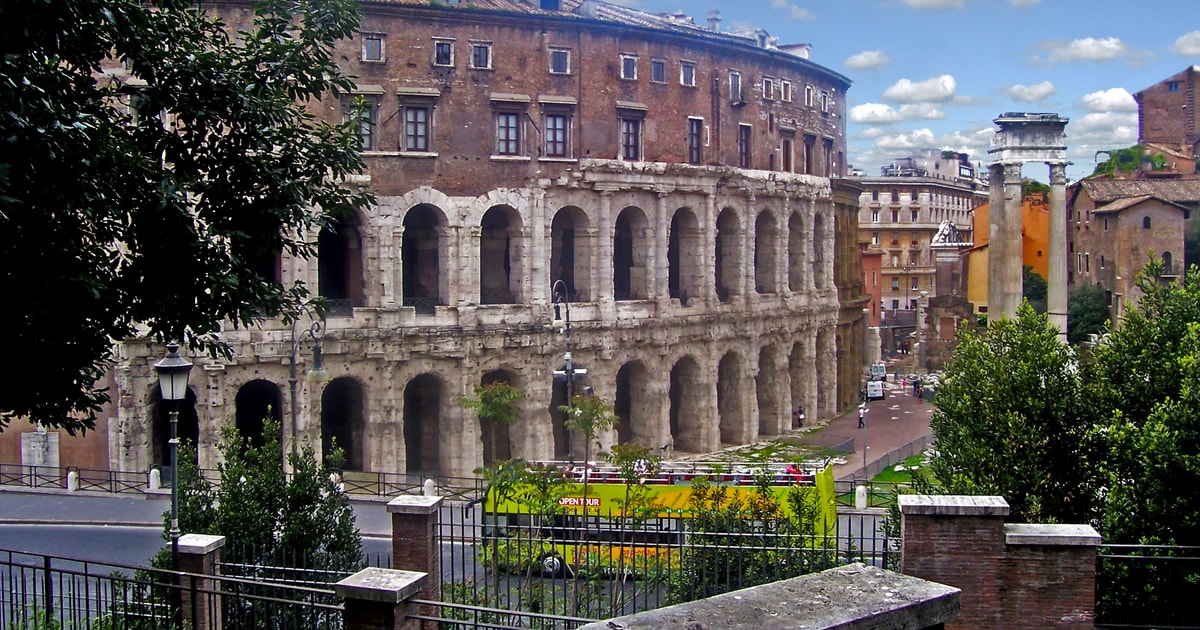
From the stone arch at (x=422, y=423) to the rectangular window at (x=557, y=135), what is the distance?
289 inches

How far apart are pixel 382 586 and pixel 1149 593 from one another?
7064 mm

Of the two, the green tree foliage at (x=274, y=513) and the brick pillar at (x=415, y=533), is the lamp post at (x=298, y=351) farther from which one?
the brick pillar at (x=415, y=533)

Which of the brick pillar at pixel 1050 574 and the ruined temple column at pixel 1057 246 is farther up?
the ruined temple column at pixel 1057 246

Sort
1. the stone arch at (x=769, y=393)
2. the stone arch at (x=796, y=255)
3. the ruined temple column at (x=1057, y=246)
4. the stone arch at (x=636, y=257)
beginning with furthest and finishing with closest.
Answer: the stone arch at (x=796, y=255), the stone arch at (x=769, y=393), the stone arch at (x=636, y=257), the ruined temple column at (x=1057, y=246)

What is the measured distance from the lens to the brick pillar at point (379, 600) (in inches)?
329

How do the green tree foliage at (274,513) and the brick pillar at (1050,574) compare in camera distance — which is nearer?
the brick pillar at (1050,574)

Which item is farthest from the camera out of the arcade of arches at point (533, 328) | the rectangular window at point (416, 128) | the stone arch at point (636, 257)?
the stone arch at point (636, 257)

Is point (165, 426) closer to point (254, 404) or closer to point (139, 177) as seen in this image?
point (254, 404)

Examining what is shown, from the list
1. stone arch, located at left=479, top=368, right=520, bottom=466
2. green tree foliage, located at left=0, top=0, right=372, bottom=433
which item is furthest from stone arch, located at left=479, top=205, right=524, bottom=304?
green tree foliage, located at left=0, top=0, right=372, bottom=433

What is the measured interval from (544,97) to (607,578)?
1900 cm

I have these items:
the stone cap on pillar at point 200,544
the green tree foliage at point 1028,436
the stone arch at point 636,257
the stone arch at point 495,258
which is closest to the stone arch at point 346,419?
the stone arch at point 495,258

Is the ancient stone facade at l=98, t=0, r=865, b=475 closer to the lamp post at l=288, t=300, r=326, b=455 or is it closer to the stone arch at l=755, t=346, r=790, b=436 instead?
the lamp post at l=288, t=300, r=326, b=455

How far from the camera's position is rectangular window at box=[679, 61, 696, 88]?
116 ft

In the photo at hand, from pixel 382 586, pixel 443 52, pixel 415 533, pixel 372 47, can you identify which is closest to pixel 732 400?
pixel 443 52
